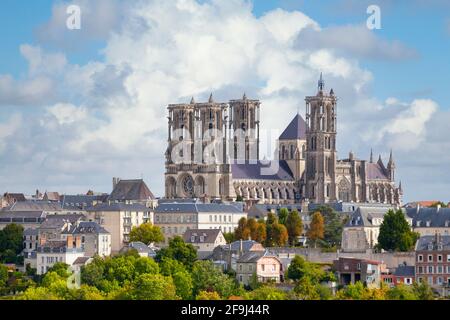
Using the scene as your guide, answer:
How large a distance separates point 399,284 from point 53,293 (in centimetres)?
1644

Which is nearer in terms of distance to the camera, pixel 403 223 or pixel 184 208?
pixel 403 223

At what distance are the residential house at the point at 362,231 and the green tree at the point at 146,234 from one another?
11.1 m

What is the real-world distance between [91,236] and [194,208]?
1254 centimetres

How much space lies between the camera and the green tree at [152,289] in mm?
72875

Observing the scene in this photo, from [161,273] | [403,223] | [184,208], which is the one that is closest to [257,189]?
[184,208]

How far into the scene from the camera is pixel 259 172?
433 feet

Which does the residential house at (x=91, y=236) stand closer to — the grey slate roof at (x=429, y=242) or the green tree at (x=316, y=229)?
the green tree at (x=316, y=229)

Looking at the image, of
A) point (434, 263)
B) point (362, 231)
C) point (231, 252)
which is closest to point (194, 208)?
point (362, 231)

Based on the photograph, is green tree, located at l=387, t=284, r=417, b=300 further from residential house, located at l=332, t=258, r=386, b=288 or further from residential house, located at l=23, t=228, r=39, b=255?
residential house, located at l=23, t=228, r=39, b=255

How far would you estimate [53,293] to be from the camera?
242 ft

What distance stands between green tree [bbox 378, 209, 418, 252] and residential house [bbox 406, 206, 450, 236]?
212 inches

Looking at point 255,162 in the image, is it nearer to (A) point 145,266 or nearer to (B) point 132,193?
(B) point 132,193

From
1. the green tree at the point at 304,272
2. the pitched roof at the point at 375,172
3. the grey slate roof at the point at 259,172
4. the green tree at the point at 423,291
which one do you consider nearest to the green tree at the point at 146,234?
the green tree at the point at 304,272

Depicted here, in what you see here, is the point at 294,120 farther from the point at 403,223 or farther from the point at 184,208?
the point at 403,223
